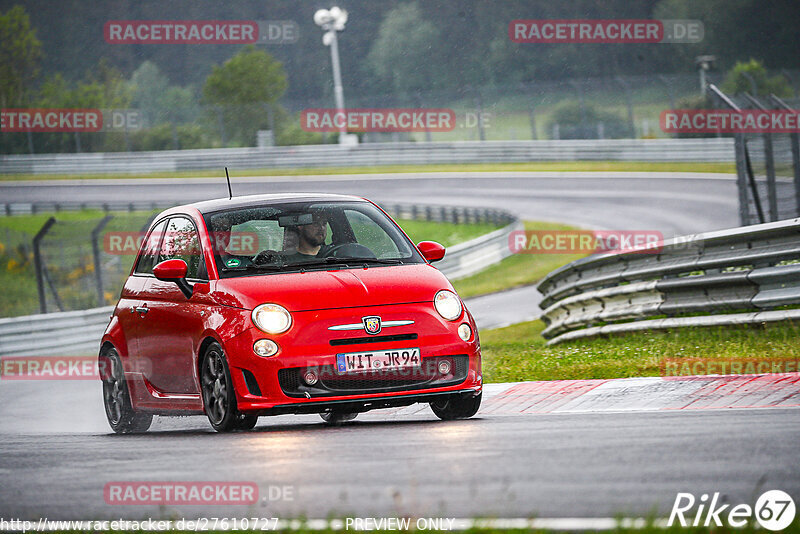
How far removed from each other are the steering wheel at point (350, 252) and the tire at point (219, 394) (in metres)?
1.10

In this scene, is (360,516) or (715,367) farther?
(715,367)

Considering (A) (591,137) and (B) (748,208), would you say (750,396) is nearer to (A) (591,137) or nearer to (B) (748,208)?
(B) (748,208)

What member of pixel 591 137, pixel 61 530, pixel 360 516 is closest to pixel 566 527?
pixel 360 516

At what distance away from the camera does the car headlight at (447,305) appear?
798cm

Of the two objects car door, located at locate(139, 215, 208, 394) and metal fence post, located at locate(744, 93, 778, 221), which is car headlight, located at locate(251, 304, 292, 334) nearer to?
car door, located at locate(139, 215, 208, 394)

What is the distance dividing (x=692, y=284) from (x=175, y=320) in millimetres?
5320

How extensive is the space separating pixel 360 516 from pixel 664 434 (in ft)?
7.57

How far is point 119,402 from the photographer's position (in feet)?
31.2

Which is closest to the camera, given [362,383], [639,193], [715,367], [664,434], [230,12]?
[664,434]

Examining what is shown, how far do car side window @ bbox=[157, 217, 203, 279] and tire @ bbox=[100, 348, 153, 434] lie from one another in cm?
98

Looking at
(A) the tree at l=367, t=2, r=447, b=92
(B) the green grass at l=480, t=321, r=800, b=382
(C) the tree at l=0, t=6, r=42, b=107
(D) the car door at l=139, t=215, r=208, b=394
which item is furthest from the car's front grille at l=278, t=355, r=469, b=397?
(A) the tree at l=367, t=2, r=447, b=92

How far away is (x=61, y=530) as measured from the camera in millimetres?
5105

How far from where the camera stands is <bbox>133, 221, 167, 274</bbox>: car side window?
9.39 m

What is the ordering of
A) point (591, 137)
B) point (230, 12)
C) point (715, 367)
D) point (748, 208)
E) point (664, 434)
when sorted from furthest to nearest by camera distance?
point (230, 12) < point (591, 137) < point (748, 208) < point (715, 367) < point (664, 434)
